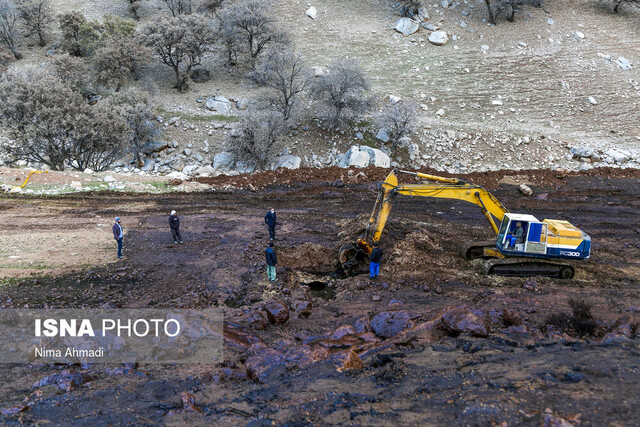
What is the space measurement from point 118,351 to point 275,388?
3.89 m

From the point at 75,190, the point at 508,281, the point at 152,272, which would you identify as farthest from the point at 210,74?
the point at 508,281

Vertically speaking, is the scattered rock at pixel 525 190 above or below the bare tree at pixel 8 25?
below

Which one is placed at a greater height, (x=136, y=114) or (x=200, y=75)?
(x=200, y=75)

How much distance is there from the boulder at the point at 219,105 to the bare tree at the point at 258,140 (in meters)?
5.35

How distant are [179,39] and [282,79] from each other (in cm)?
983

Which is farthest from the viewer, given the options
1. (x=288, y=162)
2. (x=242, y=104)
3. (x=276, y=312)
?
(x=242, y=104)

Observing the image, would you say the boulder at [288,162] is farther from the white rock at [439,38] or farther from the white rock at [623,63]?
the white rock at [623,63]

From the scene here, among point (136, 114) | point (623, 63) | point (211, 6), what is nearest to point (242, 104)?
point (136, 114)

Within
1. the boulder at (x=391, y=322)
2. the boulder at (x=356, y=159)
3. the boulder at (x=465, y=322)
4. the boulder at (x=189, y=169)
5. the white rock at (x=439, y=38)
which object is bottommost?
the boulder at (x=189, y=169)

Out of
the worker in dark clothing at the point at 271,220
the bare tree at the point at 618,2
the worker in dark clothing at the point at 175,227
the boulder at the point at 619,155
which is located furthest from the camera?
the bare tree at the point at 618,2

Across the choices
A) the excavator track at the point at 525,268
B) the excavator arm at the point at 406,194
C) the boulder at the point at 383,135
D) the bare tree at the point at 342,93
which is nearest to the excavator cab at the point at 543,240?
the excavator track at the point at 525,268

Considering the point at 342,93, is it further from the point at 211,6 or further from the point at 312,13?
the point at 211,6

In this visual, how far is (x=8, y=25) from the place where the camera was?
37281 millimetres

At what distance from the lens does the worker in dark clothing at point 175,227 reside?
15.1m
